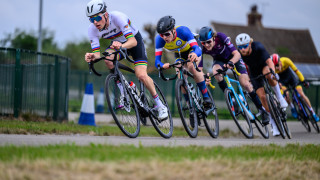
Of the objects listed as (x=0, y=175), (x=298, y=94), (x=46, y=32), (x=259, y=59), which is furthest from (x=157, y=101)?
(x=46, y=32)

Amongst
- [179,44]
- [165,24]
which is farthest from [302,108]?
[165,24]

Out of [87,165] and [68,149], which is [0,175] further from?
[68,149]

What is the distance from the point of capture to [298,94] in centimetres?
1305

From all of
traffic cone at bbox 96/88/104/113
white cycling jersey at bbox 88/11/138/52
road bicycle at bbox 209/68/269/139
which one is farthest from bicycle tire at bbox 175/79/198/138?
traffic cone at bbox 96/88/104/113

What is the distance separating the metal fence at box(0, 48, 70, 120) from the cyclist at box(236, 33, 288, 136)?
516 cm

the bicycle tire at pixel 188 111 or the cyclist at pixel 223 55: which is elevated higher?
the cyclist at pixel 223 55

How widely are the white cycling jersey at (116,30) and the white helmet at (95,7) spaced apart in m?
0.29

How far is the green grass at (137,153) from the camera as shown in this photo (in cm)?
475

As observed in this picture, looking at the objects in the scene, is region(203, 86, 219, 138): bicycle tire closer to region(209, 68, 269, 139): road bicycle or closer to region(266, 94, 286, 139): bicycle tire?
region(209, 68, 269, 139): road bicycle

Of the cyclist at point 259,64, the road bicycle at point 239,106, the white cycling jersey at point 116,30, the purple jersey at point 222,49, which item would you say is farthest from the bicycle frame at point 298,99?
the white cycling jersey at point 116,30

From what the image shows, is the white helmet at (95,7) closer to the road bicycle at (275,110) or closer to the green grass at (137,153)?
the green grass at (137,153)

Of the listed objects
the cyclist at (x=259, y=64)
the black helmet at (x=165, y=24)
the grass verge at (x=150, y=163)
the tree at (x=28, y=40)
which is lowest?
the grass verge at (x=150, y=163)

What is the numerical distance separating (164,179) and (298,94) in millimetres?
9499

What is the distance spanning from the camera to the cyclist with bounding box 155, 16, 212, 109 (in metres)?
8.04
